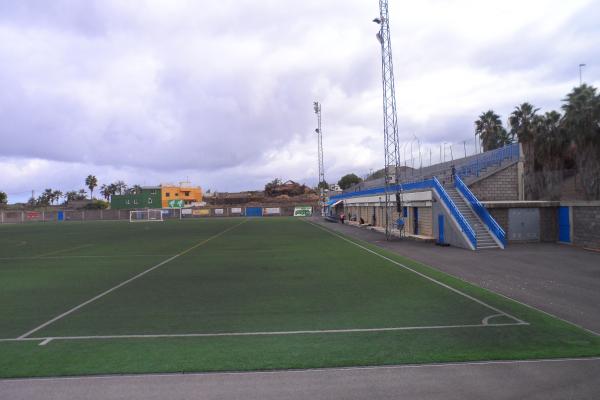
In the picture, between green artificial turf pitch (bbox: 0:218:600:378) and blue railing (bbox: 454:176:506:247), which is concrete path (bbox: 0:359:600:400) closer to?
green artificial turf pitch (bbox: 0:218:600:378)

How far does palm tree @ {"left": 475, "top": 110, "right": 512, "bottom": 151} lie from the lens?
59.8 m

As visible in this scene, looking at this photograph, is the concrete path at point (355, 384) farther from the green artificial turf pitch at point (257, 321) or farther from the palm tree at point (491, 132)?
the palm tree at point (491, 132)

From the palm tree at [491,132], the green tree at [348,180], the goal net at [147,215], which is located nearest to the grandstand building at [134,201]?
the goal net at [147,215]

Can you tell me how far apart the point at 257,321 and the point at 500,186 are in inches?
1159

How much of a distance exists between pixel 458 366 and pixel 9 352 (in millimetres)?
7501

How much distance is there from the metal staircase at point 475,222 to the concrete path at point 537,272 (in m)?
0.98

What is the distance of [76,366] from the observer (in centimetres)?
A: 701

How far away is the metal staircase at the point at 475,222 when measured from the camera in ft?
81.1

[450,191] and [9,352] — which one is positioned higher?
[450,191]

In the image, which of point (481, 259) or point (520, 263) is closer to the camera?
point (520, 263)

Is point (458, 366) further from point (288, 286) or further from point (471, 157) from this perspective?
point (471, 157)

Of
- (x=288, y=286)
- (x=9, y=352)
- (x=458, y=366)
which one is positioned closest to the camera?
(x=458, y=366)

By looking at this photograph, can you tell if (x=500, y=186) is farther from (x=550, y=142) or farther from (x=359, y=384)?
(x=359, y=384)

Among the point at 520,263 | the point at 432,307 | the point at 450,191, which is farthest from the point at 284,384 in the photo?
the point at 450,191
